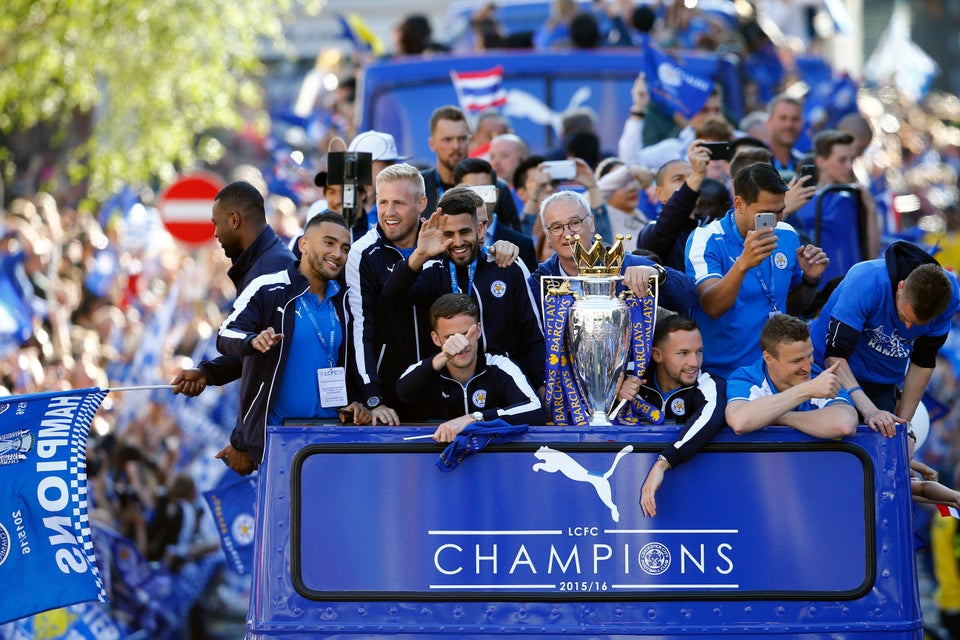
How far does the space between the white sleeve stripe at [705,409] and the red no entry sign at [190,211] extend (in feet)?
34.2

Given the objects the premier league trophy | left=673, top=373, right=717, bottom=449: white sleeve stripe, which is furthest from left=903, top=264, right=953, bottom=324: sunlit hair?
the premier league trophy

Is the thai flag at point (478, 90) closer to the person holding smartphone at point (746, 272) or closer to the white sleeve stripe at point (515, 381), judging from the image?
the person holding smartphone at point (746, 272)

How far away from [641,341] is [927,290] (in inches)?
50.6

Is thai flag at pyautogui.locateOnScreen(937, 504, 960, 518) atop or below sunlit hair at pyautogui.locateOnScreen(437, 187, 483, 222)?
below

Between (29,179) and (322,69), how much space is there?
11.2 meters

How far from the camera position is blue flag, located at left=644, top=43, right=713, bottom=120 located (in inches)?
469

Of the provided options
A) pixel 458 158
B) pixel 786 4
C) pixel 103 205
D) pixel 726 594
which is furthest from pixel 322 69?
pixel 726 594

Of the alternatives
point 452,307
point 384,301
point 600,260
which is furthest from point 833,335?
point 384,301

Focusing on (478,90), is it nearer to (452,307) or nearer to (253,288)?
(253,288)

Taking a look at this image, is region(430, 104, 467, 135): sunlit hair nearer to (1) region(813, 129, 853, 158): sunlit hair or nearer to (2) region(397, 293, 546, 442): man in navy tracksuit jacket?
(1) region(813, 129, 853, 158): sunlit hair

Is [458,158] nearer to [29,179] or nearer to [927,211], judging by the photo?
[927,211]

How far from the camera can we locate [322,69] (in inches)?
757

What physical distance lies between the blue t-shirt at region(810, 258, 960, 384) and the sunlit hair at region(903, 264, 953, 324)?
0.12 m

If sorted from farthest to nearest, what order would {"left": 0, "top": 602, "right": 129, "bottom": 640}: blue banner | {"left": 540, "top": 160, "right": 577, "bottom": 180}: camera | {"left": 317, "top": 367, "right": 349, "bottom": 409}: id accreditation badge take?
{"left": 0, "top": 602, "right": 129, "bottom": 640}: blue banner → {"left": 540, "top": 160, "right": 577, "bottom": 180}: camera → {"left": 317, "top": 367, "right": 349, "bottom": 409}: id accreditation badge
